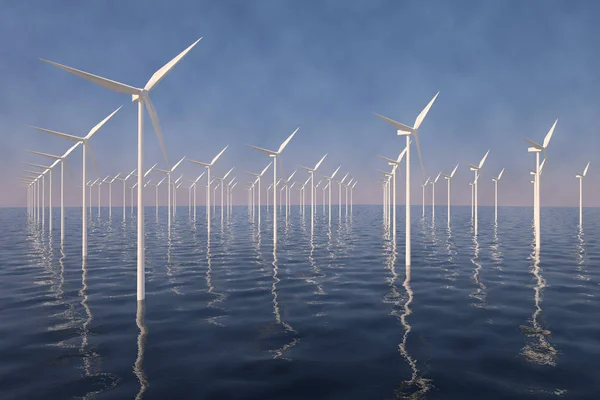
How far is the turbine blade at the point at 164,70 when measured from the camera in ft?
74.9

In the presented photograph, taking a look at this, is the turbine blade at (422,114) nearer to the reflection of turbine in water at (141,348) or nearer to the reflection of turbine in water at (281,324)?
the reflection of turbine in water at (281,324)

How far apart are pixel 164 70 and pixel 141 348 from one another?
16525 millimetres

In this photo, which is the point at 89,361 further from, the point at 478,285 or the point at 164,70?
the point at 478,285

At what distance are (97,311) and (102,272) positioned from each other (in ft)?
38.0

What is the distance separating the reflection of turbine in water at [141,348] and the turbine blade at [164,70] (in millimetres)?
12394

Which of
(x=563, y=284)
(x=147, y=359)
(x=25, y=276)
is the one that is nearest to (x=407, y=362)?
(x=147, y=359)

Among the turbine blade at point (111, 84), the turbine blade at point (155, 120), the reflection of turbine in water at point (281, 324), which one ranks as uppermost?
the turbine blade at point (111, 84)

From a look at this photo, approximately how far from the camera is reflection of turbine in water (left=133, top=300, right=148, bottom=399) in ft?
37.6

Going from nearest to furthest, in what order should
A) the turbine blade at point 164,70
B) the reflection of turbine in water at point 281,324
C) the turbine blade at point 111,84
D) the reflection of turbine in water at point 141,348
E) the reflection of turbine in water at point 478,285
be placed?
the reflection of turbine in water at point 141,348, the reflection of turbine in water at point 281,324, the turbine blade at point 111,84, the reflection of turbine in water at point 478,285, the turbine blade at point 164,70

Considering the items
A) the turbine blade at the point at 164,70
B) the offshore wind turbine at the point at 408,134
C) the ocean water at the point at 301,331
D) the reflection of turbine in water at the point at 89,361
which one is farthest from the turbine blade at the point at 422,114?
the reflection of turbine in water at the point at 89,361

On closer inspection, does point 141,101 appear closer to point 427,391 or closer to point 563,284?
point 427,391

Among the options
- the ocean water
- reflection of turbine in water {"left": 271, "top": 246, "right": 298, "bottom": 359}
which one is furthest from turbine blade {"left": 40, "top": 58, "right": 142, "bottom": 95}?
reflection of turbine in water {"left": 271, "top": 246, "right": 298, "bottom": 359}

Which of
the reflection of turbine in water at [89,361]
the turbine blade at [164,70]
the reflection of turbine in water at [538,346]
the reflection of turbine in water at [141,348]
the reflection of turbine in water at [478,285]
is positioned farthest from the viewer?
the turbine blade at [164,70]

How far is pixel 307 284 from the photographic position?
25.6 m
